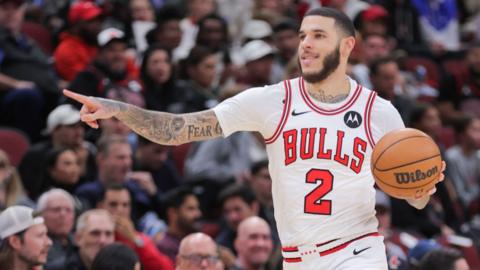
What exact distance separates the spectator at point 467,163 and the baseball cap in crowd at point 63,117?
4.72 m

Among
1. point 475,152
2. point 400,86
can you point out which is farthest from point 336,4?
point 475,152

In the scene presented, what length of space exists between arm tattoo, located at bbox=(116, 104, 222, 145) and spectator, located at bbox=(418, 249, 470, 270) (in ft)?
8.19

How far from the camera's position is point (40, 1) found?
1471 cm

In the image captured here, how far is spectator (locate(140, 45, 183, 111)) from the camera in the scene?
12.5 m

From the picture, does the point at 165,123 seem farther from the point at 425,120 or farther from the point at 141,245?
the point at 425,120

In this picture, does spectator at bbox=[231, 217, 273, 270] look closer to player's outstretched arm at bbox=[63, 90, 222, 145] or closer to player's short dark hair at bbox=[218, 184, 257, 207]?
player's short dark hair at bbox=[218, 184, 257, 207]

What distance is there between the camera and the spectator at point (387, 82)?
43.7 feet

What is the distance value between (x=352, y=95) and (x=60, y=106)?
16.8 feet

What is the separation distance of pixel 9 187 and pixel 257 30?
5.34 metres

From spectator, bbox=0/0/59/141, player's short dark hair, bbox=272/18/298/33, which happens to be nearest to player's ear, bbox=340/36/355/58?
spectator, bbox=0/0/59/141

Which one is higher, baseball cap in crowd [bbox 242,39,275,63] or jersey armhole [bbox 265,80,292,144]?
baseball cap in crowd [bbox 242,39,275,63]

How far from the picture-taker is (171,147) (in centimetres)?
1215

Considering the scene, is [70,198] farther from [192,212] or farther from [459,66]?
[459,66]

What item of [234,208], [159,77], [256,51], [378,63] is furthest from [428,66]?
[234,208]
